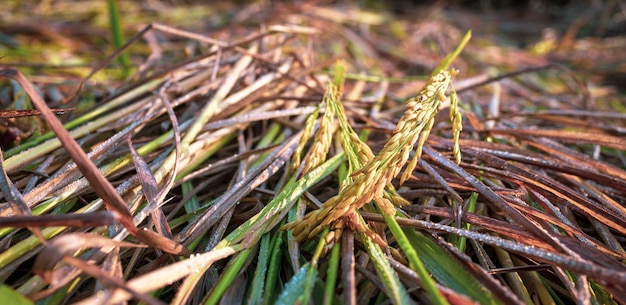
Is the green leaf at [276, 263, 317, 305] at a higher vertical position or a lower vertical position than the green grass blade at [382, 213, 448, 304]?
lower

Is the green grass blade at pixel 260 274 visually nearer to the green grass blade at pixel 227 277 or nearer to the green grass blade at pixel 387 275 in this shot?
the green grass blade at pixel 227 277

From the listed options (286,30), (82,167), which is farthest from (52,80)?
(82,167)

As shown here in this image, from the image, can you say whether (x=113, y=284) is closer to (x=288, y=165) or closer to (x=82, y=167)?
(x=82, y=167)

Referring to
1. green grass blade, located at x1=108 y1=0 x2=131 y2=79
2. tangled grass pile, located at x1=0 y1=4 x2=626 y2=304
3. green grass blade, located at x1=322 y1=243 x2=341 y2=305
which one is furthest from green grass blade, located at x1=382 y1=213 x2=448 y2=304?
green grass blade, located at x1=108 y1=0 x2=131 y2=79

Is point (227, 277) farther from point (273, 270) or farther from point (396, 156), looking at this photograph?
point (396, 156)

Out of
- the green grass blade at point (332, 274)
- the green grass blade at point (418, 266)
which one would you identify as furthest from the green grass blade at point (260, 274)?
the green grass blade at point (418, 266)

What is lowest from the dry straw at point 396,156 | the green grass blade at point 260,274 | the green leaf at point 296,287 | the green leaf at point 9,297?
the green grass blade at point 260,274

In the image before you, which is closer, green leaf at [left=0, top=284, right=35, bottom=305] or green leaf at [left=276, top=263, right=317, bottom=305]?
green leaf at [left=0, top=284, right=35, bottom=305]

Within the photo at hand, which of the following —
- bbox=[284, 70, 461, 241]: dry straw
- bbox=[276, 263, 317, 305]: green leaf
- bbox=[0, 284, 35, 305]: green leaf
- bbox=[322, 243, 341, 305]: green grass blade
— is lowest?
bbox=[276, 263, 317, 305]: green leaf

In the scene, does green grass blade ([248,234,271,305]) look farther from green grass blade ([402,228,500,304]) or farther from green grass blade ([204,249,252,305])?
green grass blade ([402,228,500,304])
